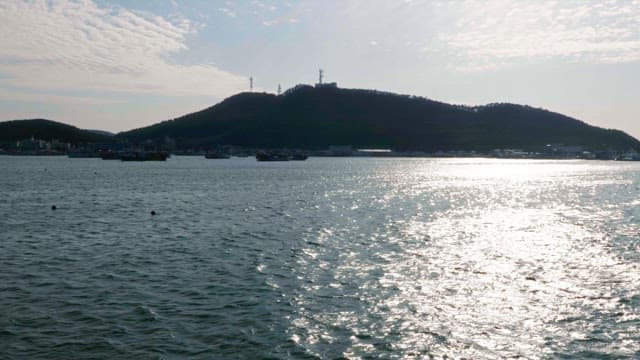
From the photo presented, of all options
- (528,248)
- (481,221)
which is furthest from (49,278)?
(481,221)

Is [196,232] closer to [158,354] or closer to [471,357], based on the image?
[158,354]

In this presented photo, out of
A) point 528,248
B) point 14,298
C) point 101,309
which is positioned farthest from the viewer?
point 528,248

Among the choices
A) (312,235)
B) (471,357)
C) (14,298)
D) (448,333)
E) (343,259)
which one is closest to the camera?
(471,357)

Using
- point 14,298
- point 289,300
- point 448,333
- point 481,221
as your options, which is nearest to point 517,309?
point 448,333

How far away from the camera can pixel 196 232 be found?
158 feet

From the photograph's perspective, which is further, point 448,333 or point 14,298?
point 14,298

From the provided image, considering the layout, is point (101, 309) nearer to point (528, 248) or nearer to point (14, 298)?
point (14, 298)

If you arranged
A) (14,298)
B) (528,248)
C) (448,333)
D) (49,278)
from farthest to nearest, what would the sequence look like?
(528,248), (49,278), (14,298), (448,333)

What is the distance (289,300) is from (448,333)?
7.79 meters

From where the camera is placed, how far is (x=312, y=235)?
1858 inches

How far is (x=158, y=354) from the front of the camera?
19062 millimetres

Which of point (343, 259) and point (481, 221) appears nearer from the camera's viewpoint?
point (343, 259)

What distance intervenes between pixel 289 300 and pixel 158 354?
8073 mm

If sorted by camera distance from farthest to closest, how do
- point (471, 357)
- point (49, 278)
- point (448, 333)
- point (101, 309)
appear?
point (49, 278)
point (101, 309)
point (448, 333)
point (471, 357)
